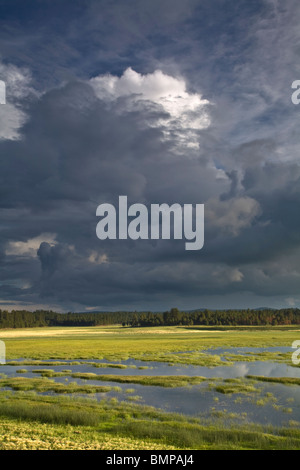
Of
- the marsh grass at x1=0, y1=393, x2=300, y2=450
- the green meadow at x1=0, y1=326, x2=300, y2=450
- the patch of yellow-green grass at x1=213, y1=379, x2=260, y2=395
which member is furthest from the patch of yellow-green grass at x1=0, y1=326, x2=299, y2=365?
the marsh grass at x1=0, y1=393, x2=300, y2=450

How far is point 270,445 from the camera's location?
76.1 ft

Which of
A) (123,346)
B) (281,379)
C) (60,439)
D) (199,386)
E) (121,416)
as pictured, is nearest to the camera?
(60,439)

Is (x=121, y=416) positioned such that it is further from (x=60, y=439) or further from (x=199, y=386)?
(x=199, y=386)

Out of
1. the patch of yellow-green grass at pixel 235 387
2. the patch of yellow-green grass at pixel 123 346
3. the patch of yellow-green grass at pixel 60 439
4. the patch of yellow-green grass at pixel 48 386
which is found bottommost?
the patch of yellow-green grass at pixel 123 346

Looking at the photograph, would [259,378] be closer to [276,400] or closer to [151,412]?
[276,400]

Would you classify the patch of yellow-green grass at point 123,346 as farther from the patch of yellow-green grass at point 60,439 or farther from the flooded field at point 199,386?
the patch of yellow-green grass at point 60,439

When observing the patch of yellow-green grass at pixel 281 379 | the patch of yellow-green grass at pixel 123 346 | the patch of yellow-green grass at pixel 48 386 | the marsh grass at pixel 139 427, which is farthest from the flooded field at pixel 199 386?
the patch of yellow-green grass at pixel 123 346

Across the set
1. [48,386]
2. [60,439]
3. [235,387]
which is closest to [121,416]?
[60,439]

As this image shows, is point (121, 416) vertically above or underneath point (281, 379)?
above

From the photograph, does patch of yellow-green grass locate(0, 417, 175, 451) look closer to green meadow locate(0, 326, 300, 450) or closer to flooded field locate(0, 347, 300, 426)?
green meadow locate(0, 326, 300, 450)

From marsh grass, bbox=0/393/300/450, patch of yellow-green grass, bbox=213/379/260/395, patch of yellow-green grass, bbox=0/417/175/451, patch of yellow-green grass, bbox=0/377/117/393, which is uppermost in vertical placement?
patch of yellow-green grass, bbox=0/417/175/451
